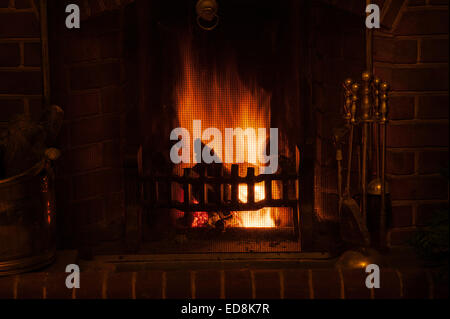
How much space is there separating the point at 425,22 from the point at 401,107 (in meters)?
0.27

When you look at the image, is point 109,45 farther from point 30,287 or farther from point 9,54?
point 30,287

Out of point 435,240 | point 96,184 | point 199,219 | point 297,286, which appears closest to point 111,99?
point 96,184

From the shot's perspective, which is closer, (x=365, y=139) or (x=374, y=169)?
(x=365, y=139)

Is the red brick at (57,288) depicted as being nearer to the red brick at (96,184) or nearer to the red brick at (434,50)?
the red brick at (96,184)

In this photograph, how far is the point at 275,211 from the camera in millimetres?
2242

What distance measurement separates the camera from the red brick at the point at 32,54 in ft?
6.43

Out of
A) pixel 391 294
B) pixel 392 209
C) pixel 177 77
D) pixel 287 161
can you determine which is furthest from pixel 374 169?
pixel 177 77

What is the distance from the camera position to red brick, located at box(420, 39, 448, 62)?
1.94 meters

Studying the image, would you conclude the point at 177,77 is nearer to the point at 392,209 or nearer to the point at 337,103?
the point at 337,103

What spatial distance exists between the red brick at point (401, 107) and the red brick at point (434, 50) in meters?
0.14

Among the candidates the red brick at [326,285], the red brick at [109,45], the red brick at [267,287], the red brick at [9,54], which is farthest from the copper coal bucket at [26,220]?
the red brick at [326,285]

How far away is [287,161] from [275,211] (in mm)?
200

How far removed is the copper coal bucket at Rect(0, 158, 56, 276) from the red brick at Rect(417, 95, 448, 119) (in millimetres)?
1149

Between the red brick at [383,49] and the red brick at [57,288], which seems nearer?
the red brick at [57,288]
